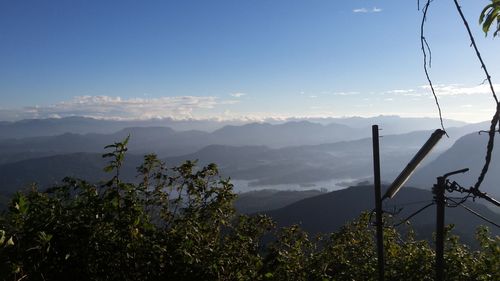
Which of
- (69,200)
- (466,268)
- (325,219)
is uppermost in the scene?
(69,200)

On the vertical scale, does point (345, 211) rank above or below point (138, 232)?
below

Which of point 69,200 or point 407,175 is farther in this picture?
point 69,200

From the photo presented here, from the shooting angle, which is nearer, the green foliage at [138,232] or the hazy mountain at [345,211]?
the green foliage at [138,232]

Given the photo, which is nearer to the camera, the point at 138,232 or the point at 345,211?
the point at 138,232

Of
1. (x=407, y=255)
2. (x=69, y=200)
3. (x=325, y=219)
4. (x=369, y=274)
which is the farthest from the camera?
(x=325, y=219)

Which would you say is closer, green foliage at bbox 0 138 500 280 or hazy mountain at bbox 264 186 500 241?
green foliage at bbox 0 138 500 280

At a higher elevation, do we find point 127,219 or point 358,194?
point 127,219

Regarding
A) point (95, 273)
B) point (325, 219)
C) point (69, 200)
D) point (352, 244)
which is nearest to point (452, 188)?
point (95, 273)

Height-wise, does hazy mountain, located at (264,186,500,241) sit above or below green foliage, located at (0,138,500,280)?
below

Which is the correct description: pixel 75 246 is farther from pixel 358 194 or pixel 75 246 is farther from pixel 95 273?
pixel 358 194

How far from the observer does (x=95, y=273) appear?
4930 millimetres

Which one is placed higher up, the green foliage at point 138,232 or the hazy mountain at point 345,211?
the green foliage at point 138,232

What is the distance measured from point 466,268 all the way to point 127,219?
365 inches

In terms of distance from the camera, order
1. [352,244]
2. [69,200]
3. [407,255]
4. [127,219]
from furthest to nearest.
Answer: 1. [352,244]
2. [407,255]
3. [69,200]
4. [127,219]
